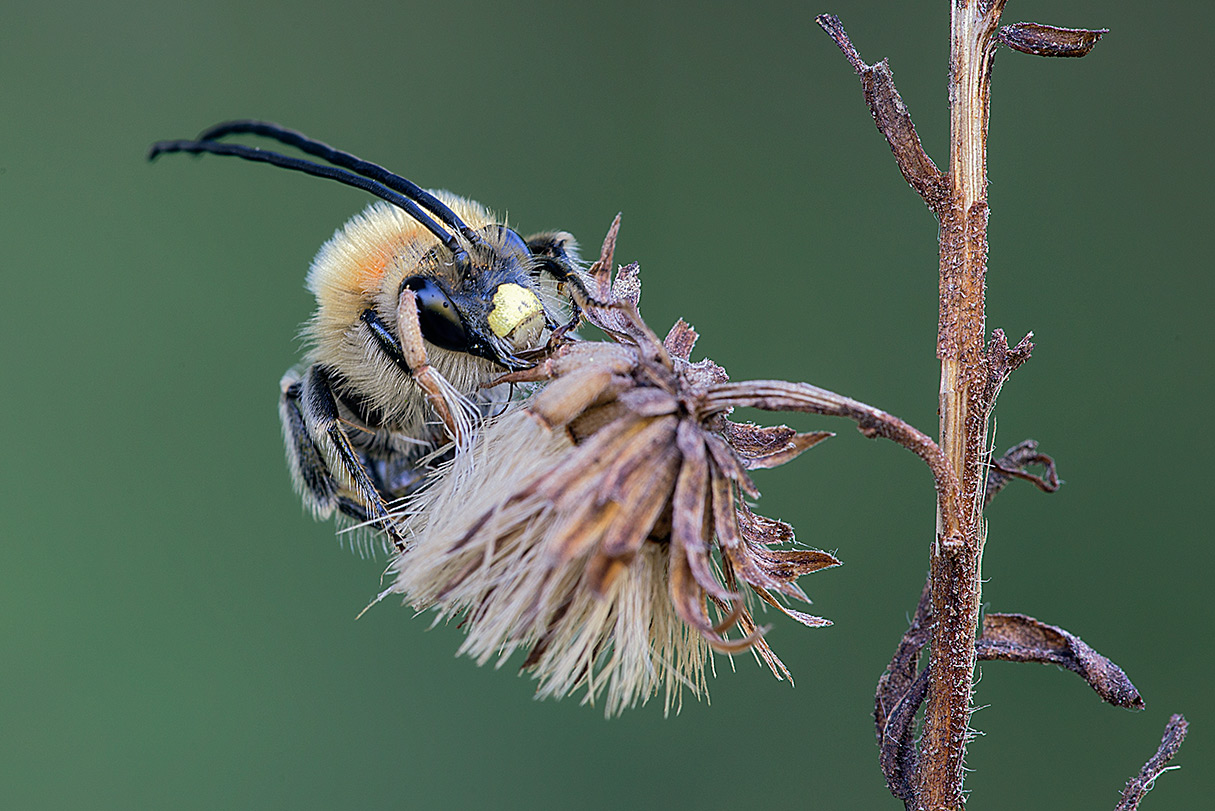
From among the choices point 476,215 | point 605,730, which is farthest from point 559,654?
point 605,730

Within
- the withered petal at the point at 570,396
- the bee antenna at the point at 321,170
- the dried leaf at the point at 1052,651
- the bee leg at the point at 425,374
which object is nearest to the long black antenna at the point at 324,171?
the bee antenna at the point at 321,170

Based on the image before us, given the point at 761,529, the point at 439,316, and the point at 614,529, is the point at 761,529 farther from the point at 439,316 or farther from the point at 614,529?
the point at 439,316

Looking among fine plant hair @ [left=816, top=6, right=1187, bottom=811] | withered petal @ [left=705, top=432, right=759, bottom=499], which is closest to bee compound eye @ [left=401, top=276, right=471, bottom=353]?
withered petal @ [left=705, top=432, right=759, bottom=499]

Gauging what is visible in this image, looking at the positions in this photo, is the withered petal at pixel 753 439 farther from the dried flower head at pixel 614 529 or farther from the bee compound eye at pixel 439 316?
the bee compound eye at pixel 439 316

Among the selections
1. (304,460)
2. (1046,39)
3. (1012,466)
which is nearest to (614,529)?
(1012,466)

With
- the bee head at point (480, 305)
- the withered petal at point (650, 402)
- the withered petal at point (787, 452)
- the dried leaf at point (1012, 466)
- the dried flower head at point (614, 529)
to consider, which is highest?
the dried leaf at point (1012, 466)

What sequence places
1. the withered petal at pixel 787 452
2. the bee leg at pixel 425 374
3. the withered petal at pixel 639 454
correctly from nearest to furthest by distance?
the withered petal at pixel 639 454 < the withered petal at pixel 787 452 < the bee leg at pixel 425 374

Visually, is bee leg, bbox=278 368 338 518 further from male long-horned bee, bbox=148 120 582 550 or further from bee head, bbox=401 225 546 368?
bee head, bbox=401 225 546 368
